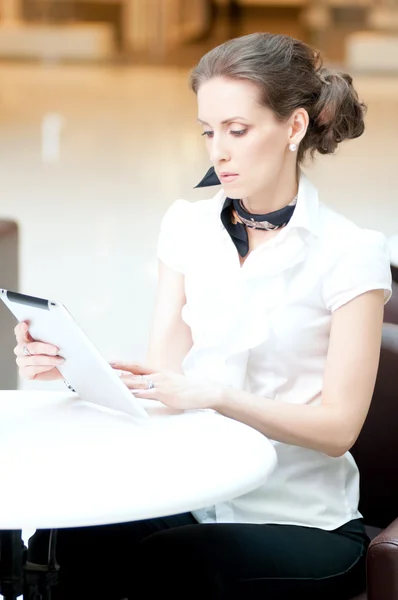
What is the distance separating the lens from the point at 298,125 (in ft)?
6.39

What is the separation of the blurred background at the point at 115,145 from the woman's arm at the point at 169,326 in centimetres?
2

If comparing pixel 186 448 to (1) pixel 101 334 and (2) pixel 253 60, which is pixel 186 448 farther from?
(1) pixel 101 334

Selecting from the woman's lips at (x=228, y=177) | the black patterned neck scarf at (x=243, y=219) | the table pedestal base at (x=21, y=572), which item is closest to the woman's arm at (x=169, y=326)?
the black patterned neck scarf at (x=243, y=219)

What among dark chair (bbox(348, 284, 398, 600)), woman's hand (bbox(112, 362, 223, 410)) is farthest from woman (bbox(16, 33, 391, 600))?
dark chair (bbox(348, 284, 398, 600))

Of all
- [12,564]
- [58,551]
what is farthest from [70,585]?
[12,564]

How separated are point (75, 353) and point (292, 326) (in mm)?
393

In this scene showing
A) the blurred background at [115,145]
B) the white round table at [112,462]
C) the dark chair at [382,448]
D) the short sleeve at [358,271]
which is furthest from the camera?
the blurred background at [115,145]

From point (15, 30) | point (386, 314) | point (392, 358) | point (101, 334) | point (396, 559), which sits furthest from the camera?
point (15, 30)

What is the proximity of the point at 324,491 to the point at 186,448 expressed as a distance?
382mm

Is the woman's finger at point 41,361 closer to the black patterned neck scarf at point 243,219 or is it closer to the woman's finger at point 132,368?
the woman's finger at point 132,368

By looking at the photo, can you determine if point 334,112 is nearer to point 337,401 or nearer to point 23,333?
point 337,401

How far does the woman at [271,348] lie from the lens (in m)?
1.79

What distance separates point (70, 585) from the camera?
190cm

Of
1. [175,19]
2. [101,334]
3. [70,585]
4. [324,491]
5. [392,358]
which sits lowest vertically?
[175,19]
